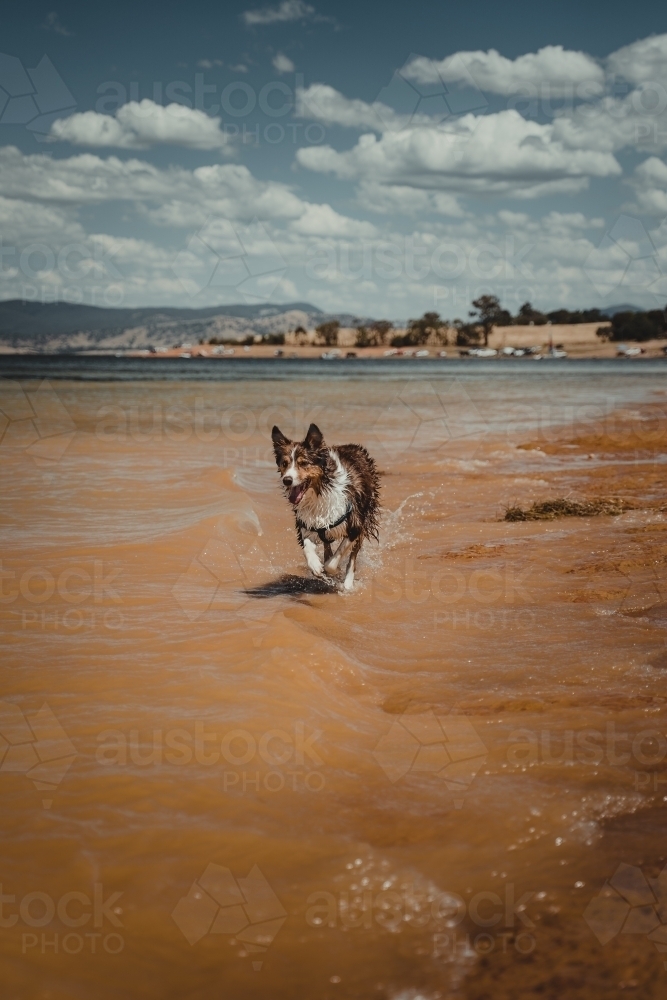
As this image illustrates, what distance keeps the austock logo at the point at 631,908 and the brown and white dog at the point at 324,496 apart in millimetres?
5062

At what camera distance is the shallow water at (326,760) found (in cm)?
279

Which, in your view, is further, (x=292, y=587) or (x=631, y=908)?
(x=292, y=587)

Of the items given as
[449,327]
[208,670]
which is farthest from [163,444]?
[449,327]

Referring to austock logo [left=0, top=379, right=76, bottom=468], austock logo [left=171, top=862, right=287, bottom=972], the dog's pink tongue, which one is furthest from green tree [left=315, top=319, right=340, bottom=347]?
austock logo [left=171, top=862, right=287, bottom=972]

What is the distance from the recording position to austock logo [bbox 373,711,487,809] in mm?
4004

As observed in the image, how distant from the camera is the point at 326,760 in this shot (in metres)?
4.15

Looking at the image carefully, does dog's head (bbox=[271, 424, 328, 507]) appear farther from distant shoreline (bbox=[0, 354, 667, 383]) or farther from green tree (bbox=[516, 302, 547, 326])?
green tree (bbox=[516, 302, 547, 326])

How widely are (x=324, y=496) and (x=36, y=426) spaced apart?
56.4 feet

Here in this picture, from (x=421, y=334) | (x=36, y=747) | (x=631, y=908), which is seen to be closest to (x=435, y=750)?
(x=631, y=908)

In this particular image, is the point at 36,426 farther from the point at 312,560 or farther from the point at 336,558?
A: the point at 312,560

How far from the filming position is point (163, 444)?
19.6m

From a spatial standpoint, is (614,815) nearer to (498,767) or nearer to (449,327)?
(498,767)

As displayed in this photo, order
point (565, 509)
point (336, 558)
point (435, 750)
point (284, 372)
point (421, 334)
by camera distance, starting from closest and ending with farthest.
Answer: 1. point (435, 750)
2. point (336, 558)
3. point (565, 509)
4. point (284, 372)
5. point (421, 334)

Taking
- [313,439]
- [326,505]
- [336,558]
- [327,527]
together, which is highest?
[313,439]
